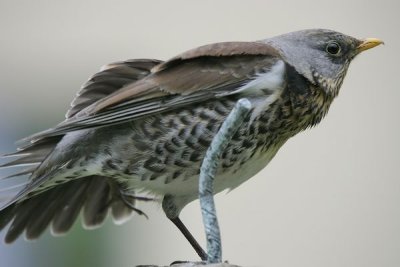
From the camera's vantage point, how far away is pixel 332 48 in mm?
5016

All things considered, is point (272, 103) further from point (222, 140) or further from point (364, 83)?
point (364, 83)

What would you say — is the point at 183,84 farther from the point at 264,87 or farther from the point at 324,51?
the point at 324,51

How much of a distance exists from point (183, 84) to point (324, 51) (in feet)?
2.45

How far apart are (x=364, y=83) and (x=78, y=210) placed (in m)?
2.56

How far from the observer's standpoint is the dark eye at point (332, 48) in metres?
5.01

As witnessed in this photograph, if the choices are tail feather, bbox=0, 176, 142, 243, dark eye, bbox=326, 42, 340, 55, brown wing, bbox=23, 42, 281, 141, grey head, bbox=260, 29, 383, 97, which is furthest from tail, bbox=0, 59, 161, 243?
dark eye, bbox=326, 42, 340, 55

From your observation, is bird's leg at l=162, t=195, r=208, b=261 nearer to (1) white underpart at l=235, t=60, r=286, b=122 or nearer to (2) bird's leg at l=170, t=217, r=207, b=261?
(2) bird's leg at l=170, t=217, r=207, b=261

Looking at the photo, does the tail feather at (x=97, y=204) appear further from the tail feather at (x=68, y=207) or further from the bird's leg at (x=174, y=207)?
the bird's leg at (x=174, y=207)

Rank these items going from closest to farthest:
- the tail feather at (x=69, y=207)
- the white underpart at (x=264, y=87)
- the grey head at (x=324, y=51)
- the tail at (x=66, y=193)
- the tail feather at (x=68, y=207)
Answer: the white underpart at (x=264, y=87) → the tail at (x=66, y=193) → the grey head at (x=324, y=51) → the tail feather at (x=69, y=207) → the tail feather at (x=68, y=207)

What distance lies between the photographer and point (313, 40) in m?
5.02

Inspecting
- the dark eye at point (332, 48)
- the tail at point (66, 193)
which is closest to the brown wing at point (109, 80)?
the tail at point (66, 193)

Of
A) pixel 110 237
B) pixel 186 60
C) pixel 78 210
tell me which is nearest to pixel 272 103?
pixel 186 60

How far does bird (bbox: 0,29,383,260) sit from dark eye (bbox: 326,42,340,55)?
0.19 feet

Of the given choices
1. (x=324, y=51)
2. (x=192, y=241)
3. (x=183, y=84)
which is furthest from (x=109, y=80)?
(x=324, y=51)
